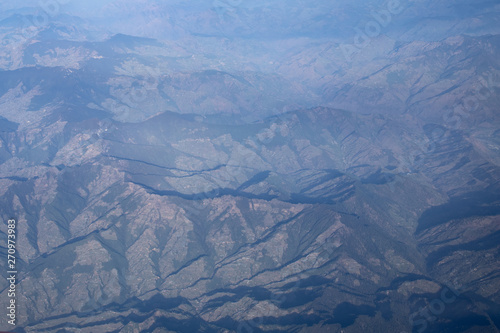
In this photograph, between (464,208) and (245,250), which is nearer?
(245,250)

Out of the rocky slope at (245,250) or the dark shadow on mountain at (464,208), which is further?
the dark shadow on mountain at (464,208)

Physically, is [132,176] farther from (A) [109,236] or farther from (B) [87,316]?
(B) [87,316]

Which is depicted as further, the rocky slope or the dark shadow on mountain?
the dark shadow on mountain

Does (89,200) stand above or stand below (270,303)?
above

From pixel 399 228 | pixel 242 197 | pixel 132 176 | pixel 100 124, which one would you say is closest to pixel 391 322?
pixel 399 228

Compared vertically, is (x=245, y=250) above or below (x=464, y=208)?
below

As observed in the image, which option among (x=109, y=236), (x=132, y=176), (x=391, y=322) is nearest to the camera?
(x=391, y=322)

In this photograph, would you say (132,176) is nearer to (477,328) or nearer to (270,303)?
(270,303)

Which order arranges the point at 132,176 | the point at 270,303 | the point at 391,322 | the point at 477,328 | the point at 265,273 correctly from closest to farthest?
the point at 477,328 → the point at 391,322 → the point at 270,303 → the point at 265,273 → the point at 132,176

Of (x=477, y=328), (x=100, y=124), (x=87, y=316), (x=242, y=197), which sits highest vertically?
(x=100, y=124)

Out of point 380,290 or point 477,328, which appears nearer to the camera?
point 477,328
